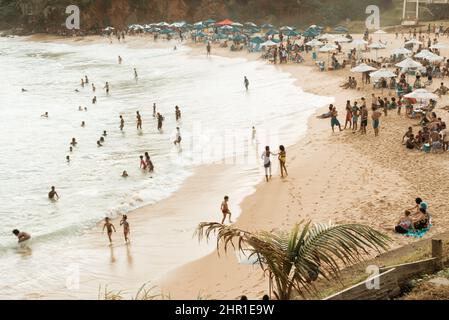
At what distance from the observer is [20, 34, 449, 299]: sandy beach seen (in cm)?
1117

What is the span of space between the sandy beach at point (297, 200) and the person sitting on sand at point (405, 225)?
0.75ft

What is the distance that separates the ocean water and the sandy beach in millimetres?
1135

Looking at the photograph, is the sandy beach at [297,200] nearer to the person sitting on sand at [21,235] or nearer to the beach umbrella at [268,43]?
the person sitting on sand at [21,235]

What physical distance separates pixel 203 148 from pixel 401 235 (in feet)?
39.4

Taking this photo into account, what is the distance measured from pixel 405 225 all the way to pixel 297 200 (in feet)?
12.3

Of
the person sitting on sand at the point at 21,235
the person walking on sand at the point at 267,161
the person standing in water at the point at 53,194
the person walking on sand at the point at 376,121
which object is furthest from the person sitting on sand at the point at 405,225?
the person standing in water at the point at 53,194

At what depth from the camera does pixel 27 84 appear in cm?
4647

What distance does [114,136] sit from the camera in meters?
25.8

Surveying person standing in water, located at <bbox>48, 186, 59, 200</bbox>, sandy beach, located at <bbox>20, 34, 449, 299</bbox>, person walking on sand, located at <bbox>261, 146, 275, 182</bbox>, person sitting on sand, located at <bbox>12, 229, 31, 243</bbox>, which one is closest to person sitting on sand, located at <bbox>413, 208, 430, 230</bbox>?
sandy beach, located at <bbox>20, 34, 449, 299</bbox>

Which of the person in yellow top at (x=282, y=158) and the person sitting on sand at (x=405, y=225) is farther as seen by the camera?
the person in yellow top at (x=282, y=158)

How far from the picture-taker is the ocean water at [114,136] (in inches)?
633

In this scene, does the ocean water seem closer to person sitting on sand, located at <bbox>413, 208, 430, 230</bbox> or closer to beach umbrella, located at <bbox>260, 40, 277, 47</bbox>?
beach umbrella, located at <bbox>260, 40, 277, 47</bbox>
